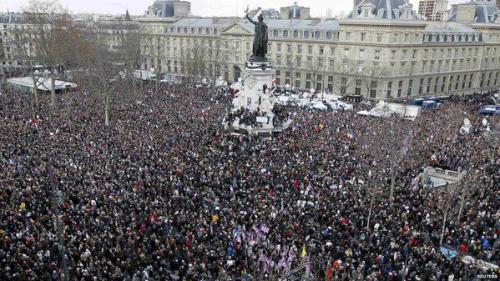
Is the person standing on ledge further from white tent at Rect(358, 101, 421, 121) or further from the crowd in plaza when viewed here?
white tent at Rect(358, 101, 421, 121)

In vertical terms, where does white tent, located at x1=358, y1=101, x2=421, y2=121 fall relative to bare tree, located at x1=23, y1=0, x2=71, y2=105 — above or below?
below

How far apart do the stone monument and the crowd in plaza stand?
80.2 inches

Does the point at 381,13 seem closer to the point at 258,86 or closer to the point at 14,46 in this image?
the point at 258,86

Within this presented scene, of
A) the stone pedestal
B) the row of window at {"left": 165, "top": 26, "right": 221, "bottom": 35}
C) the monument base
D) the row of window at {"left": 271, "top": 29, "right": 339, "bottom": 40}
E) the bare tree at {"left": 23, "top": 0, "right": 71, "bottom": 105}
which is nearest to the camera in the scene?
the monument base

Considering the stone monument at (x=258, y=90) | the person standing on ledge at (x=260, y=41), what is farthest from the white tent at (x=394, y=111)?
the person standing on ledge at (x=260, y=41)

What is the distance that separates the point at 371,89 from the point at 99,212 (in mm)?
52743

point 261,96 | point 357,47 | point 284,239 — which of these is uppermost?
point 357,47

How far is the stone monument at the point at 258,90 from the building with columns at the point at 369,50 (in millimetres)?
28234

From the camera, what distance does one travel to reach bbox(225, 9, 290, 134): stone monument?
3975 cm

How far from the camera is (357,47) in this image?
67.0m

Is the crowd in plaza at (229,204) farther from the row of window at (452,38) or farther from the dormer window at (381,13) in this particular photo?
the row of window at (452,38)

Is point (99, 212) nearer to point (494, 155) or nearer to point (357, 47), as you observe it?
point (494, 155)

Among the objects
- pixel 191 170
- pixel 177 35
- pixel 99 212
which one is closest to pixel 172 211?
pixel 99 212

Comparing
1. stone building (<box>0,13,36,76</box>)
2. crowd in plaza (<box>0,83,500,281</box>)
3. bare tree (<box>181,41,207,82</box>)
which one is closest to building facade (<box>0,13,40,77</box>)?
stone building (<box>0,13,36,76</box>)
